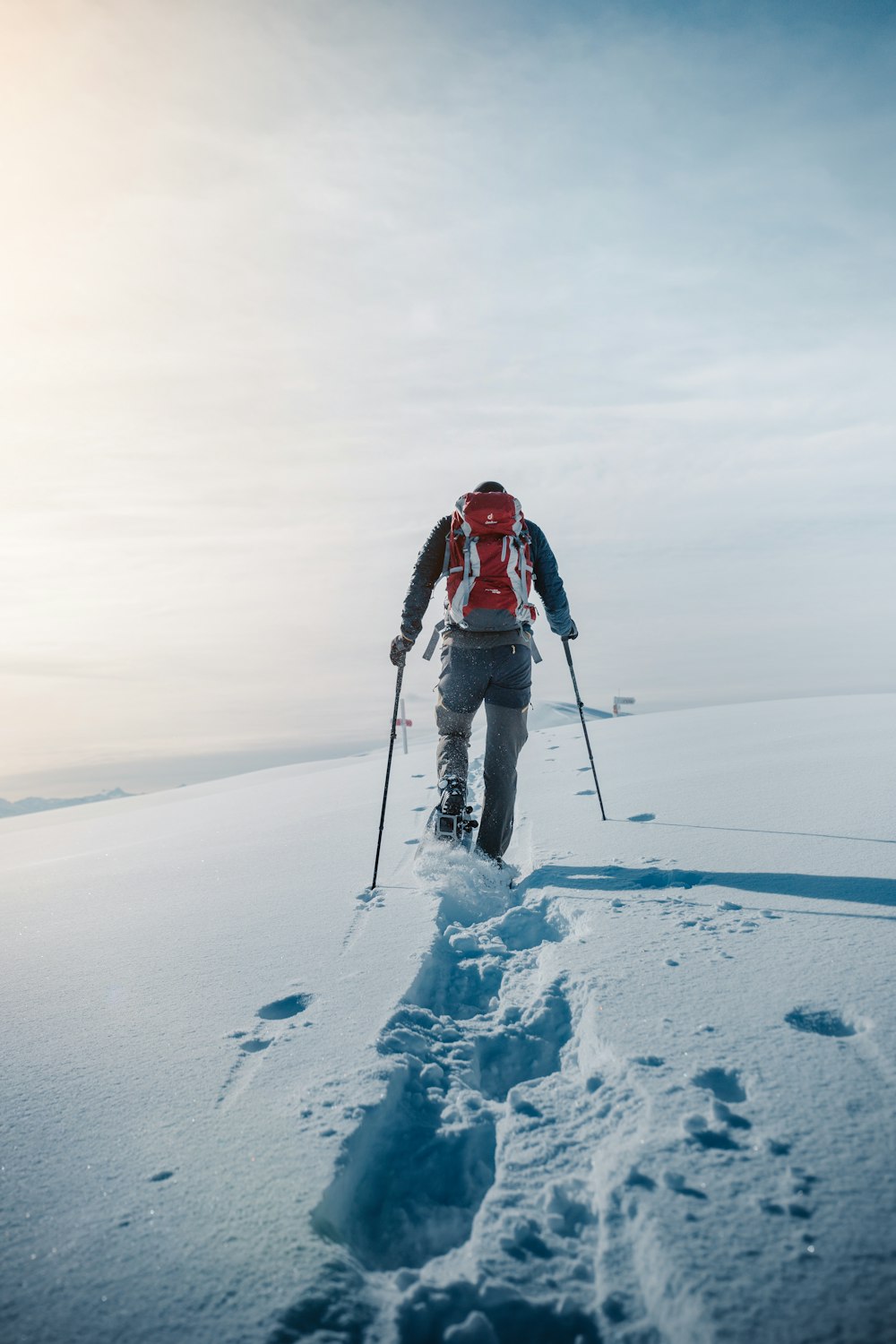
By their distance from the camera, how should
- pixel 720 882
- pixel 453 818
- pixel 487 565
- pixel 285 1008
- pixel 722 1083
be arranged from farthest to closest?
1. pixel 487 565
2. pixel 453 818
3. pixel 720 882
4. pixel 285 1008
5. pixel 722 1083

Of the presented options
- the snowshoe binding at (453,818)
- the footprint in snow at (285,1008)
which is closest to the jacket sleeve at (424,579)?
the snowshoe binding at (453,818)

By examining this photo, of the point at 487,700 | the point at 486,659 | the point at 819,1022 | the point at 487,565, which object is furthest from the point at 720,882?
the point at 487,565

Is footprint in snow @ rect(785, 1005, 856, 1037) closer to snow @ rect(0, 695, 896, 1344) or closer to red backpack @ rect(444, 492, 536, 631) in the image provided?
snow @ rect(0, 695, 896, 1344)

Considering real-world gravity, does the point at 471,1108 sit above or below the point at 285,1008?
below

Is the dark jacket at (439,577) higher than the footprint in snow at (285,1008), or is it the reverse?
the dark jacket at (439,577)

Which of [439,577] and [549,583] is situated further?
[549,583]

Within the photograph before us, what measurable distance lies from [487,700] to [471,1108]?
2.83 meters

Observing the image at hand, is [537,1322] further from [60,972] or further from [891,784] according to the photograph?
[891,784]

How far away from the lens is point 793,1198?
130 cm

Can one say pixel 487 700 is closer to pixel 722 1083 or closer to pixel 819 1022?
pixel 819 1022

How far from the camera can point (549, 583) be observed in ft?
16.0

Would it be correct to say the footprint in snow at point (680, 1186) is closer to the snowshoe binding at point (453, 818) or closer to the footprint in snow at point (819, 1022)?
the footprint in snow at point (819, 1022)

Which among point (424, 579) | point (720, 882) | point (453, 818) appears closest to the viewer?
point (720, 882)

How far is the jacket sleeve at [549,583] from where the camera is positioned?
4.79 m
